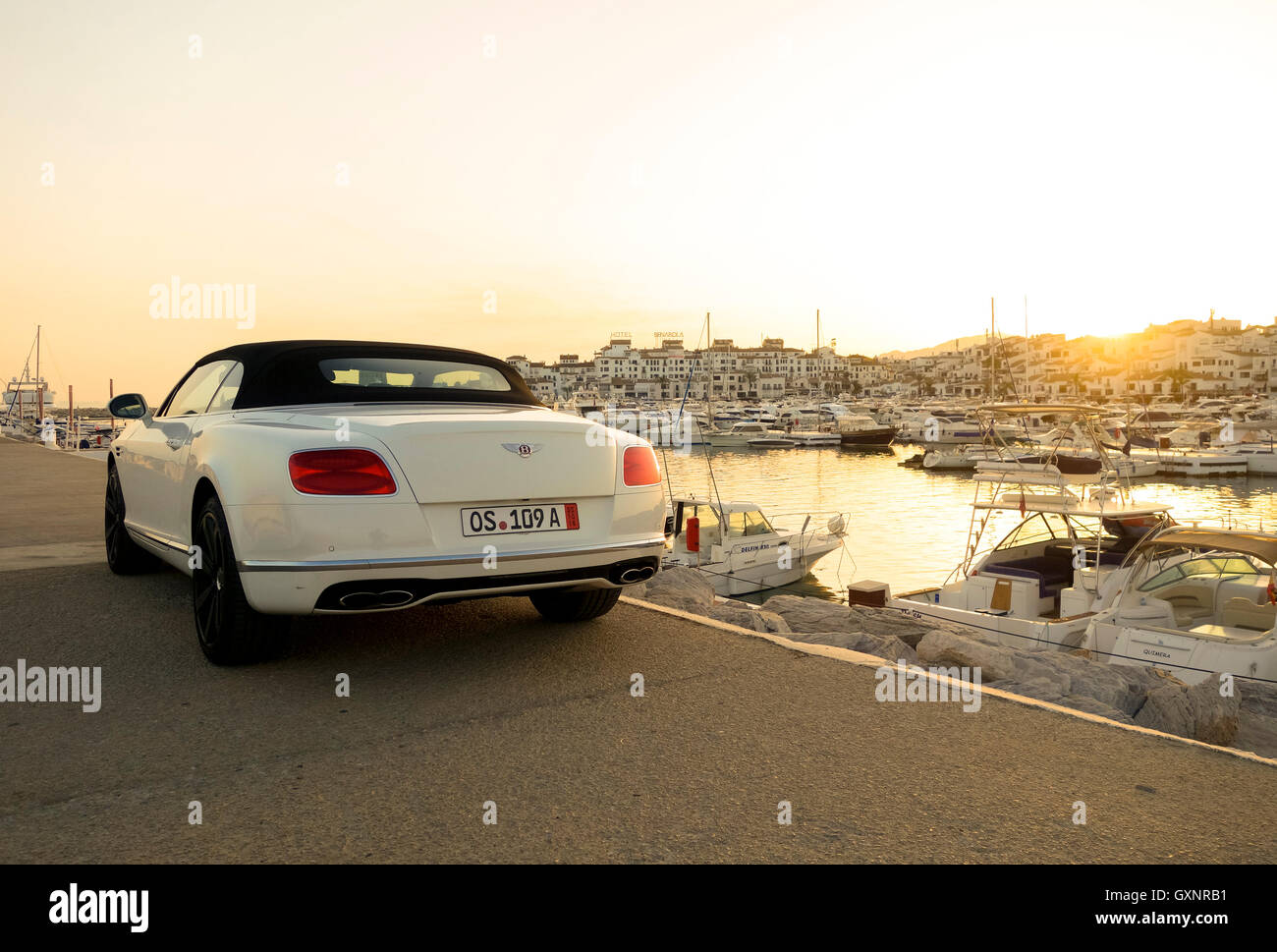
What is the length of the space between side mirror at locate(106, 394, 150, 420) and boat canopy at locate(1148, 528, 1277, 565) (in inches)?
430

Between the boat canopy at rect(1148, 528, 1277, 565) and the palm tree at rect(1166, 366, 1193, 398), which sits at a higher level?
the palm tree at rect(1166, 366, 1193, 398)

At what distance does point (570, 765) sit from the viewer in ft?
11.7

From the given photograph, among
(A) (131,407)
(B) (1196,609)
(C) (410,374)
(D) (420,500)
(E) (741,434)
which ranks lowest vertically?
(B) (1196,609)

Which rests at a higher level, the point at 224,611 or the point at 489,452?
the point at 489,452

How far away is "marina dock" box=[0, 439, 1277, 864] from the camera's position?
2.95 metres

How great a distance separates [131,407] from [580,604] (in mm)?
3713

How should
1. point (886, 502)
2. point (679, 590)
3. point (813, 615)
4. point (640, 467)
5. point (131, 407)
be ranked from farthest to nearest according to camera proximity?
point (886, 502), point (813, 615), point (679, 590), point (131, 407), point (640, 467)

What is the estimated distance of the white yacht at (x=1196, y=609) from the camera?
1059 cm

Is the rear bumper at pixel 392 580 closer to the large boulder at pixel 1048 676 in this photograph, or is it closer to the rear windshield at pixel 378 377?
the rear windshield at pixel 378 377

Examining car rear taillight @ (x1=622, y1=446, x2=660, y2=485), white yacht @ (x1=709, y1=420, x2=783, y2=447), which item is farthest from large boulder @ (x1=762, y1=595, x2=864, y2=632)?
white yacht @ (x1=709, y1=420, x2=783, y2=447)

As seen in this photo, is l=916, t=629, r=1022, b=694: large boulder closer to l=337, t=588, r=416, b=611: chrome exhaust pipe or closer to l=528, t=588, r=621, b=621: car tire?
l=528, t=588, r=621, b=621: car tire

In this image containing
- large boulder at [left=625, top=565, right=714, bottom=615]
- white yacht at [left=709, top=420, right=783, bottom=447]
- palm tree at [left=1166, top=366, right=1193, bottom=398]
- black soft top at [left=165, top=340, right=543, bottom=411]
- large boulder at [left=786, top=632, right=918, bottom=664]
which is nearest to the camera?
black soft top at [left=165, top=340, right=543, bottom=411]

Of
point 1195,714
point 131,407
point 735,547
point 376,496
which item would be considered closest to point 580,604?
point 376,496

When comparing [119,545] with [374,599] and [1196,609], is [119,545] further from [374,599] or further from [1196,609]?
[1196,609]
